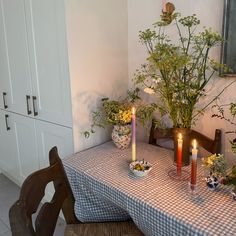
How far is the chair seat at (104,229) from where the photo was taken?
1.32m

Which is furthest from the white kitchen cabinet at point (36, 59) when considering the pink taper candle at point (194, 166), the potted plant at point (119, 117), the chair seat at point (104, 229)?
the pink taper candle at point (194, 166)

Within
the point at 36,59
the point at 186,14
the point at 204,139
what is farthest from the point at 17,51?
the point at 204,139

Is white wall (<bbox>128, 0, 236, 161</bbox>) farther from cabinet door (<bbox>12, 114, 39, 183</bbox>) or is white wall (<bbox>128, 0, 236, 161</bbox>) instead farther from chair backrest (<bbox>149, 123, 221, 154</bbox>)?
cabinet door (<bbox>12, 114, 39, 183</bbox>)

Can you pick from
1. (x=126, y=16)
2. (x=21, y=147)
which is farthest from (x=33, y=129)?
(x=126, y=16)

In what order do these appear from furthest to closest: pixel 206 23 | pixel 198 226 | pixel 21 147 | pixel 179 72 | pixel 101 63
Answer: pixel 21 147 → pixel 101 63 → pixel 206 23 → pixel 179 72 → pixel 198 226

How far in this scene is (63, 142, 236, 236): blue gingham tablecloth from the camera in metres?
1.00

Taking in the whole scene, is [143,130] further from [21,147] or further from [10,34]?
[10,34]

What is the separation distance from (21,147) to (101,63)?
1118 mm

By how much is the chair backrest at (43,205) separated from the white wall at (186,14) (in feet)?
2.90

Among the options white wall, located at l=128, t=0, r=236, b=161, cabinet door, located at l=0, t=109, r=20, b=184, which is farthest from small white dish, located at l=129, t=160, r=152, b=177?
cabinet door, located at l=0, t=109, r=20, b=184

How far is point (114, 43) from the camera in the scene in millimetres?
1845

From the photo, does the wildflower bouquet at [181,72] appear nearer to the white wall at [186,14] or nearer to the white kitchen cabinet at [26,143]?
the white wall at [186,14]

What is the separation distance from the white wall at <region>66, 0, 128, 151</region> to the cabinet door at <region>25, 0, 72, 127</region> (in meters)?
0.05

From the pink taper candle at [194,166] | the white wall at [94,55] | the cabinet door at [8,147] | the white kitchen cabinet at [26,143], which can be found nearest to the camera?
the pink taper candle at [194,166]
